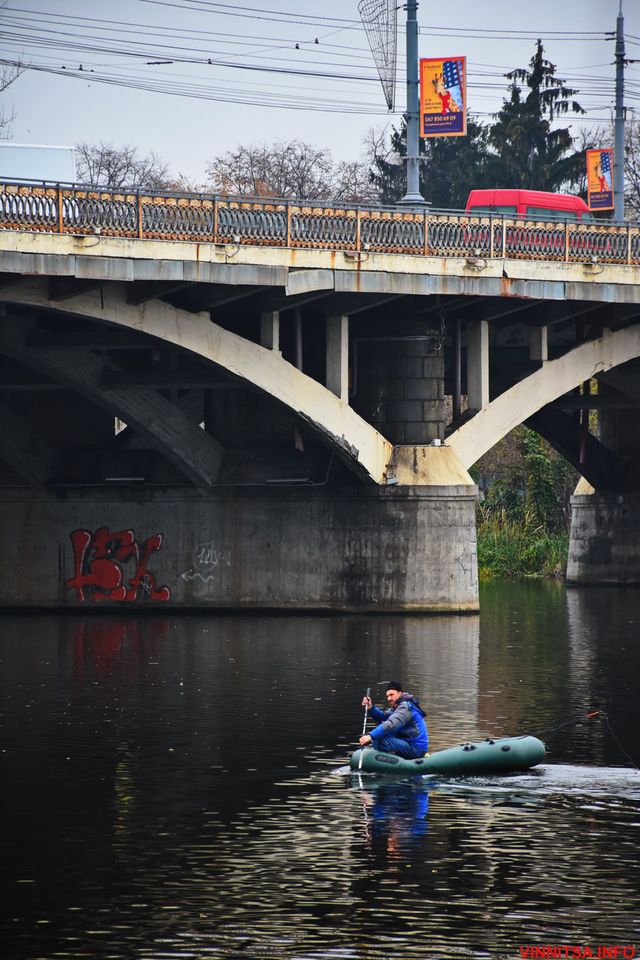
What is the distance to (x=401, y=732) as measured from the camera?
896 inches

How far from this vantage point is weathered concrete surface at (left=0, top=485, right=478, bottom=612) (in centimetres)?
4525

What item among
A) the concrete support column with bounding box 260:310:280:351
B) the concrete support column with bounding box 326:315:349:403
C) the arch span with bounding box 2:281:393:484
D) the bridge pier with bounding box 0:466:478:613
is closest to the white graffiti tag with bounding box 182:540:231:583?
the bridge pier with bounding box 0:466:478:613

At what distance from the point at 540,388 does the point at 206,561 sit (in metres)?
10.3

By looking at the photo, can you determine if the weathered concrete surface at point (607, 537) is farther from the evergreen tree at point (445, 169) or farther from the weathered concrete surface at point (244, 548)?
the evergreen tree at point (445, 169)

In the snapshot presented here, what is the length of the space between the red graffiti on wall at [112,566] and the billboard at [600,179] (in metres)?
18.2

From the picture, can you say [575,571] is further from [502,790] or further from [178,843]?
[178,843]

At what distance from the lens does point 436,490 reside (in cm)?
4488

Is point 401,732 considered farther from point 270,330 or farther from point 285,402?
point 270,330

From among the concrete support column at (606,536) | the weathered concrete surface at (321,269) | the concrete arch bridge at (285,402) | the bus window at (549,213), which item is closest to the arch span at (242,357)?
the concrete arch bridge at (285,402)

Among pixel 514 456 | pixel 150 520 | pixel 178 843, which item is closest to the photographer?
pixel 178 843

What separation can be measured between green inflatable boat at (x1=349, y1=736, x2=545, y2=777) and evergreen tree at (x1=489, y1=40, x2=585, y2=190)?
71827mm

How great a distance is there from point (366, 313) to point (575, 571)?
1897 cm

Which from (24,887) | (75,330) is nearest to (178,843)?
(24,887)

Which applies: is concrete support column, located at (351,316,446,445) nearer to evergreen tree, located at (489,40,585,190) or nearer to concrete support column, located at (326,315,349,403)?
concrete support column, located at (326,315,349,403)
